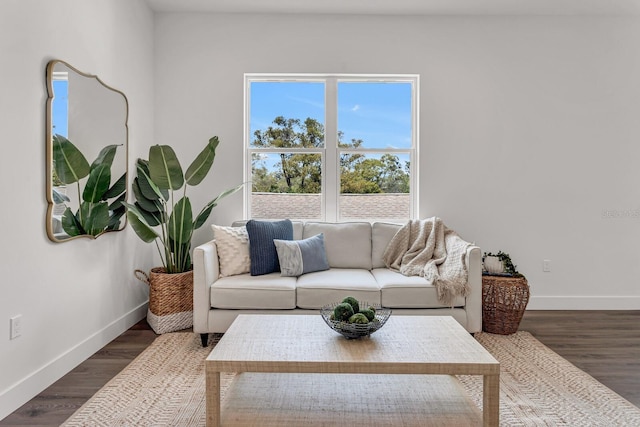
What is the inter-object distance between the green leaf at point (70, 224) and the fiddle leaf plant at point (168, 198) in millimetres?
494

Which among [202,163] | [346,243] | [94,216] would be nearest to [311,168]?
[346,243]

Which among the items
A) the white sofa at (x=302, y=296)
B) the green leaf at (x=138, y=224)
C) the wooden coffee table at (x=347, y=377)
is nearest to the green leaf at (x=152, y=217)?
the green leaf at (x=138, y=224)

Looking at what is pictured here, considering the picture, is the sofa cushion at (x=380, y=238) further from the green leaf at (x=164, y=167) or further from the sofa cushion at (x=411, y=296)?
the green leaf at (x=164, y=167)

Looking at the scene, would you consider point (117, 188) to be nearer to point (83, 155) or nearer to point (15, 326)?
point (83, 155)

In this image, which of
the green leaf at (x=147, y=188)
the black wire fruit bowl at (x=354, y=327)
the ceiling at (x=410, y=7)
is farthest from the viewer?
the ceiling at (x=410, y=7)

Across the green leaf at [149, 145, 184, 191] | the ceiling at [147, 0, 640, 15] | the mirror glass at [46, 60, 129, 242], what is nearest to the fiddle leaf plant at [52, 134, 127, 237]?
the mirror glass at [46, 60, 129, 242]

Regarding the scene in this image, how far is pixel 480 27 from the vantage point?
4.00 m

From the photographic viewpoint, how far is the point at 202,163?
3.39m

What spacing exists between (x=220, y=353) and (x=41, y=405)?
1.12m

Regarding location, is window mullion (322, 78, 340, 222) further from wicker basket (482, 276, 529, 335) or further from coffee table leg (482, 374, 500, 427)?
coffee table leg (482, 374, 500, 427)

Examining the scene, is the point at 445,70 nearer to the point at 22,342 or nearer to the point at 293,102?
the point at 293,102

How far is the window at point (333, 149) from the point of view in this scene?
4.11m

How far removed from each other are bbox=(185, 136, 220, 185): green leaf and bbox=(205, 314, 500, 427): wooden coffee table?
159 cm

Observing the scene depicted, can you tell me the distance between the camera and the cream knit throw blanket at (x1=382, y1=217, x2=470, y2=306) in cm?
297
